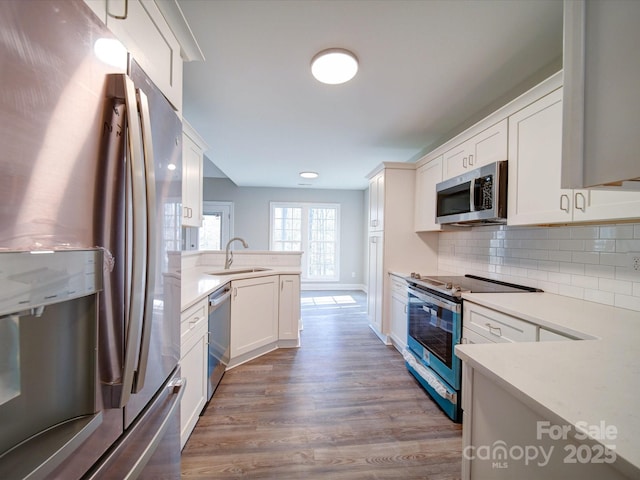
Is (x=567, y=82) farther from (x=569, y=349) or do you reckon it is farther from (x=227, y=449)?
(x=227, y=449)

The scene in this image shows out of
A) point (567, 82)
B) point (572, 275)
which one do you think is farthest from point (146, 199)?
point (572, 275)

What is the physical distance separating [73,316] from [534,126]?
7.75 ft

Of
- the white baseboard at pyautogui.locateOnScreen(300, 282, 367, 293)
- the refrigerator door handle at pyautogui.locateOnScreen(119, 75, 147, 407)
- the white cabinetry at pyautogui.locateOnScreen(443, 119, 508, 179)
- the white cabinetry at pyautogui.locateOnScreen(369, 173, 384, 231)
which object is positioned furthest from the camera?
the white baseboard at pyautogui.locateOnScreen(300, 282, 367, 293)

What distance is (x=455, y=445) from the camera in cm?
161

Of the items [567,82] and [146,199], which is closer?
[567,82]

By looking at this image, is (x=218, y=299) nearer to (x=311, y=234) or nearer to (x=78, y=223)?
(x=78, y=223)

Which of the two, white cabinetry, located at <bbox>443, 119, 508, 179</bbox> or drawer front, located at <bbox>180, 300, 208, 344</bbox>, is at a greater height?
white cabinetry, located at <bbox>443, 119, 508, 179</bbox>

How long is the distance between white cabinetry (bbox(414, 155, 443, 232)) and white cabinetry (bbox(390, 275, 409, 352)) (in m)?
0.69

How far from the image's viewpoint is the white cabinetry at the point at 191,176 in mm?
2229

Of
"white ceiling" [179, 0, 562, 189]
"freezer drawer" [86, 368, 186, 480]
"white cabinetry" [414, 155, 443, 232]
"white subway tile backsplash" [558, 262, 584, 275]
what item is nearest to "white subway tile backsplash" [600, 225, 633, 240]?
"white subway tile backsplash" [558, 262, 584, 275]

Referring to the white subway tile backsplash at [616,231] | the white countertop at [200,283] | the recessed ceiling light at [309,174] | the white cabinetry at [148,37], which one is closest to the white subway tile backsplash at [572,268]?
the white subway tile backsplash at [616,231]

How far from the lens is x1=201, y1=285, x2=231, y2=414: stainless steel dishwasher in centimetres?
193

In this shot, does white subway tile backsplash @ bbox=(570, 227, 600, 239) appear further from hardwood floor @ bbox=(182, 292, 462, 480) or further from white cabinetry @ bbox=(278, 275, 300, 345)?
white cabinetry @ bbox=(278, 275, 300, 345)

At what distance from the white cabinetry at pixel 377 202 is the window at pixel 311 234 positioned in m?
3.02
